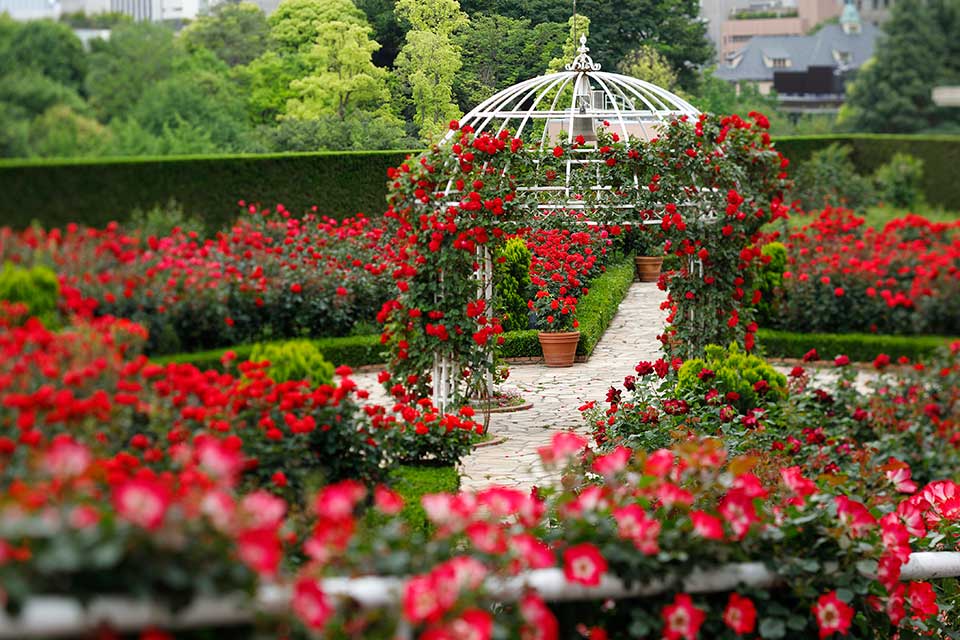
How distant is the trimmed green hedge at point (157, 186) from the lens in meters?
2.12

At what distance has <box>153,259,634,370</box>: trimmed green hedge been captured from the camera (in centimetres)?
628

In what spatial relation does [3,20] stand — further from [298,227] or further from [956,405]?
[956,405]

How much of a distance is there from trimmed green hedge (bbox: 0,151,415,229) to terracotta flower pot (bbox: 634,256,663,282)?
20.4 ft

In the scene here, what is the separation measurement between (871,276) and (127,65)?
5167 mm

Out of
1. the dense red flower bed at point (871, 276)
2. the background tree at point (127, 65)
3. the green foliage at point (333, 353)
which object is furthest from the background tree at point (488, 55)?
the background tree at point (127, 65)

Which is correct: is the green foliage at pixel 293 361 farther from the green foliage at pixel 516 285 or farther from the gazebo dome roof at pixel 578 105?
the green foliage at pixel 516 285

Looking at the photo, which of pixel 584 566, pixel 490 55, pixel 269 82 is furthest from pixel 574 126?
pixel 584 566

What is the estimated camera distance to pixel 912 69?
2799mm

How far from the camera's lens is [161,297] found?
8.10 feet

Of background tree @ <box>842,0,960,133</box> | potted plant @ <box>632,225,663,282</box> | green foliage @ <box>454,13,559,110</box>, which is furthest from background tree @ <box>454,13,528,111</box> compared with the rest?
potted plant @ <box>632,225,663,282</box>

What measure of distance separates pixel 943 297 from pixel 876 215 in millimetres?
397

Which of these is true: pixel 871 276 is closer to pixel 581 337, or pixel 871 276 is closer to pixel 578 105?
pixel 578 105

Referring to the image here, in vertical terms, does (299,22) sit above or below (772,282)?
above

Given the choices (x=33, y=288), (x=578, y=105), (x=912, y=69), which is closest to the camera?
(x=33, y=288)
